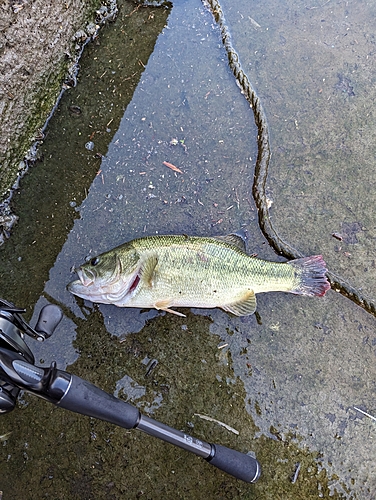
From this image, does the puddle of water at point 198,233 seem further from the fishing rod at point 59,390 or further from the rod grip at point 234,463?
the fishing rod at point 59,390

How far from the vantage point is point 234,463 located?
3111mm

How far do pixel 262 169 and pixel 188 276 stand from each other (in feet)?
4.61

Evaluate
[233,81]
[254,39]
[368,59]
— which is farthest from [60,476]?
[368,59]

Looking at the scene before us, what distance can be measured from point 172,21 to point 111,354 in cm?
371

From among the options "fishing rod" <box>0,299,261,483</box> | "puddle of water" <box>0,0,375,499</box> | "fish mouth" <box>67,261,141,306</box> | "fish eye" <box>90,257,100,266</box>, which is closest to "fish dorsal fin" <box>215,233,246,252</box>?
"puddle of water" <box>0,0,375,499</box>

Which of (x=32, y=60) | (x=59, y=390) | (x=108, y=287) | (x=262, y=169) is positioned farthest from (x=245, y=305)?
(x=32, y=60)

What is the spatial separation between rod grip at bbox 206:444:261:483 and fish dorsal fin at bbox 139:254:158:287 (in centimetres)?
144

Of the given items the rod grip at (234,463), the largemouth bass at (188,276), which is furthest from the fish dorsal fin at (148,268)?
the rod grip at (234,463)

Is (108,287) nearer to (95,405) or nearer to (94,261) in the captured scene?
(94,261)

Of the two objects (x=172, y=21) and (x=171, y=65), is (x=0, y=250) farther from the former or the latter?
(x=172, y=21)

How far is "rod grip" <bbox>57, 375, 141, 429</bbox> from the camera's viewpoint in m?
2.39

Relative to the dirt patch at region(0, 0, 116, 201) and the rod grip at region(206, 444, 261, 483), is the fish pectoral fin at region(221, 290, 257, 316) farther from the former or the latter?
the dirt patch at region(0, 0, 116, 201)

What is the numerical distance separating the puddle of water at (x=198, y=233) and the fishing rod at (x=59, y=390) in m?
0.73

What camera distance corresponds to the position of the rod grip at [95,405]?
239 cm
